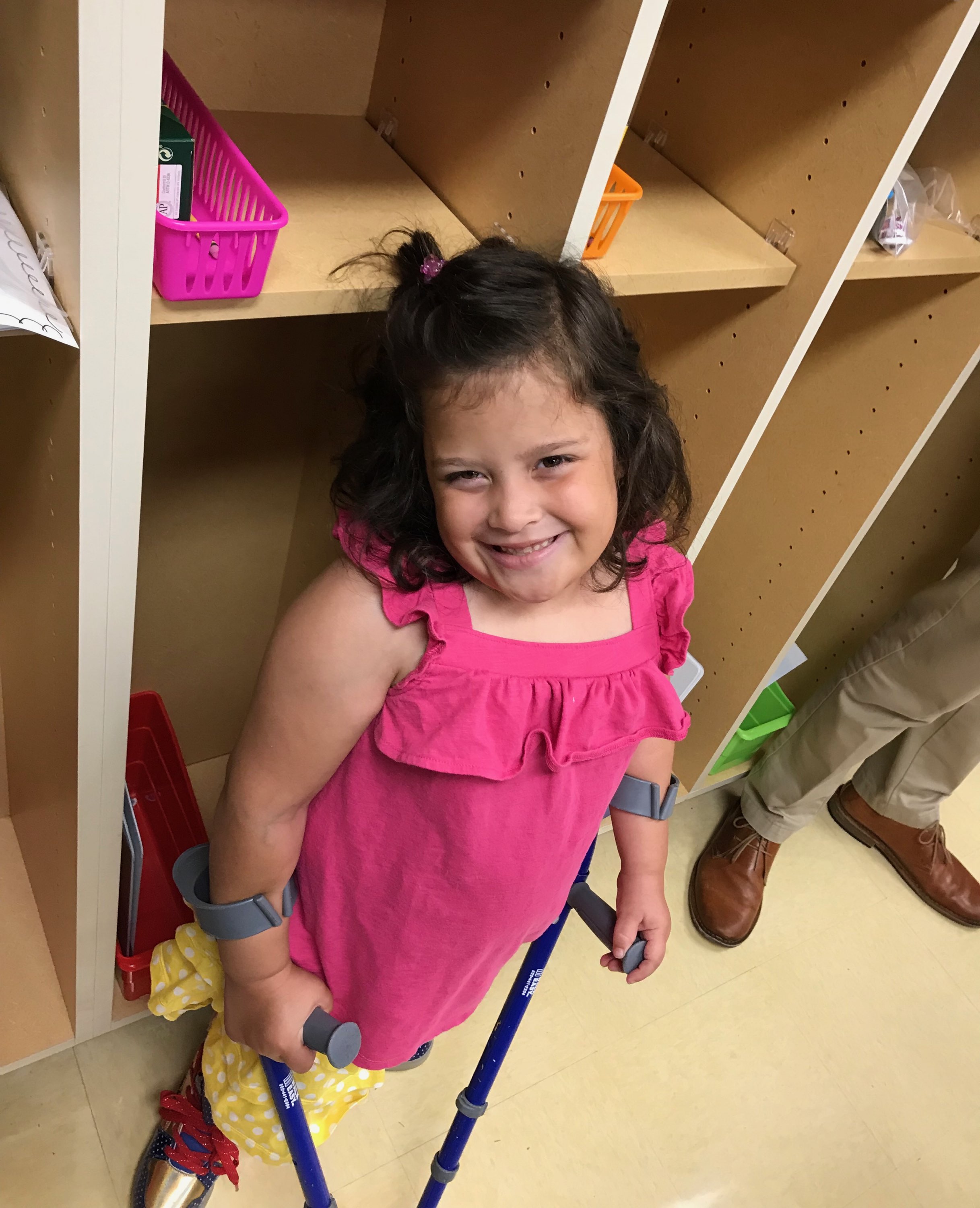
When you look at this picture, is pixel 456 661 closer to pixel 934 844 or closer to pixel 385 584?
pixel 385 584

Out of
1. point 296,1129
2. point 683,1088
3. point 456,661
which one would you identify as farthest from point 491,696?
point 683,1088

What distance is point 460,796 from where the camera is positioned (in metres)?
0.90

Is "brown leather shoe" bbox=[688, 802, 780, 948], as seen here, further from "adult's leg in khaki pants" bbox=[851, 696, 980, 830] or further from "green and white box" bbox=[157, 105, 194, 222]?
"green and white box" bbox=[157, 105, 194, 222]

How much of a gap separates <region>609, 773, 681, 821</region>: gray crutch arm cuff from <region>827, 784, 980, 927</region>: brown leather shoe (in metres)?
1.04

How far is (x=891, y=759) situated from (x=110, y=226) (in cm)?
178

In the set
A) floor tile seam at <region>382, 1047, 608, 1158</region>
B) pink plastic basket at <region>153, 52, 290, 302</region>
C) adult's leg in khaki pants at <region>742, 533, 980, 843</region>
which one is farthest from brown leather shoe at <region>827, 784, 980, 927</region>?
pink plastic basket at <region>153, 52, 290, 302</region>

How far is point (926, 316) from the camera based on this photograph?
133 cm

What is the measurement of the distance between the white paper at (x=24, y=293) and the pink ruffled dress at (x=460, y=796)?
0.96 feet

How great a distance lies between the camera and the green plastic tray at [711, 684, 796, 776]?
1879 mm

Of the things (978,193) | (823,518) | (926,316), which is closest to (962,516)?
(823,518)

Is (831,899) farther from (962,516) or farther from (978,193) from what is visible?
(978,193)

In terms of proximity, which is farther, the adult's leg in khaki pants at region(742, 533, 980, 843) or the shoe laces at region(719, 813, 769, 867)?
the shoe laces at region(719, 813, 769, 867)

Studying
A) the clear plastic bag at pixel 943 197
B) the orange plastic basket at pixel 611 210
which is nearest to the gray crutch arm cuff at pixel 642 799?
the orange plastic basket at pixel 611 210

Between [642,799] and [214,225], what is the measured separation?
790 mm
